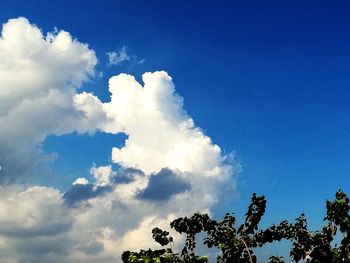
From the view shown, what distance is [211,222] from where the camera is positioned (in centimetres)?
3098

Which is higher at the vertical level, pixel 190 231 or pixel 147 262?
pixel 190 231

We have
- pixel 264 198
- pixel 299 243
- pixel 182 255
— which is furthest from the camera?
pixel 264 198

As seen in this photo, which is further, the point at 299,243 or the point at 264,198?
the point at 264,198

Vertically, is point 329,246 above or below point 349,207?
below

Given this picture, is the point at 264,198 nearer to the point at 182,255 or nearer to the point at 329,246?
the point at 329,246

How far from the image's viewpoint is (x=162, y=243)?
28297 mm

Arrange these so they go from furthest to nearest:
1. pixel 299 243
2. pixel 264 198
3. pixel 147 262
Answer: pixel 264 198
pixel 299 243
pixel 147 262

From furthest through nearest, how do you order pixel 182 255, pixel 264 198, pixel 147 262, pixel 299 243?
pixel 264 198
pixel 299 243
pixel 182 255
pixel 147 262

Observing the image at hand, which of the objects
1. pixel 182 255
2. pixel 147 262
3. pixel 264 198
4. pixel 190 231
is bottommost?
pixel 147 262

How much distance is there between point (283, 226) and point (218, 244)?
4679 mm

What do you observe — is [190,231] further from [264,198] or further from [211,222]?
[264,198]

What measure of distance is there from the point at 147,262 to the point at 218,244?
9605 mm

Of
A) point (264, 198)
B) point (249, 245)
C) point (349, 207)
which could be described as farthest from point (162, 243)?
point (349, 207)

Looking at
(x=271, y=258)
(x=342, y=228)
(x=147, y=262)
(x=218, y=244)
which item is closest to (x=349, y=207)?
(x=342, y=228)
